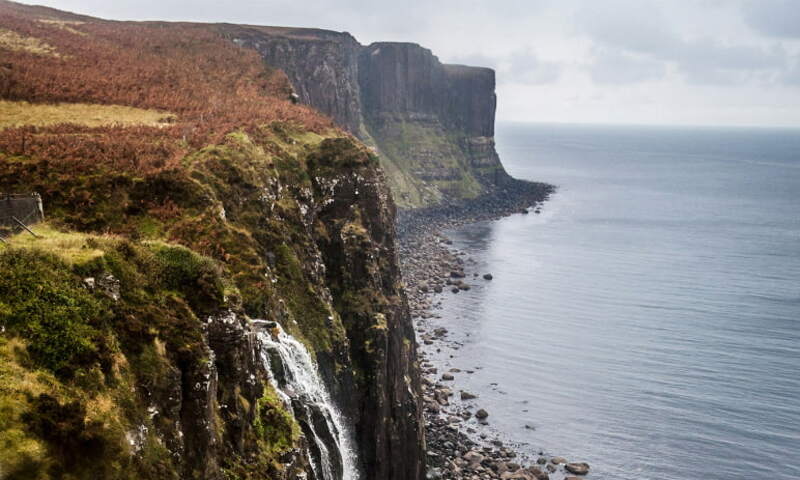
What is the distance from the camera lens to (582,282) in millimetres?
113812

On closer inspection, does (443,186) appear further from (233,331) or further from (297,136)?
(233,331)

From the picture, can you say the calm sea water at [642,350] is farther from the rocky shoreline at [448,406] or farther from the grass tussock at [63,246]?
the grass tussock at [63,246]

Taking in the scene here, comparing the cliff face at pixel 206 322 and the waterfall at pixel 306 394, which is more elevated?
the cliff face at pixel 206 322

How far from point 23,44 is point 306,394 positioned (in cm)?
5159

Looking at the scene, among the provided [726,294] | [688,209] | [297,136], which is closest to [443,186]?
[688,209]

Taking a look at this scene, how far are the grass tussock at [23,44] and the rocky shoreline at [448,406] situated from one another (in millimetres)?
52229

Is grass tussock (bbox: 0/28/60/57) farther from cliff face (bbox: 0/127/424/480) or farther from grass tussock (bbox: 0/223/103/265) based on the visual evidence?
grass tussock (bbox: 0/223/103/265)

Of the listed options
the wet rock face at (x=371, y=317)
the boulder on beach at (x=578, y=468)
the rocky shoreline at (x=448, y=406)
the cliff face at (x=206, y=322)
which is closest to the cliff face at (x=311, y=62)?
the rocky shoreline at (x=448, y=406)

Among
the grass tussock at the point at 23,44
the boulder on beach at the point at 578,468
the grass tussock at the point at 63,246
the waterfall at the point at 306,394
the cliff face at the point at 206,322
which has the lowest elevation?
the boulder on beach at the point at 578,468

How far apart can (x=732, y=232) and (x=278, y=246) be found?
147 metres

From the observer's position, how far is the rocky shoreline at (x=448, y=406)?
185 feet

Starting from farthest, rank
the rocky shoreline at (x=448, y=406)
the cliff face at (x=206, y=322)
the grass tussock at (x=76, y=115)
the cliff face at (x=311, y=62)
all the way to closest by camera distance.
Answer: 1. the cliff face at (x=311, y=62)
2. the rocky shoreline at (x=448, y=406)
3. the grass tussock at (x=76, y=115)
4. the cliff face at (x=206, y=322)

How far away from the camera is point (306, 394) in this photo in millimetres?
29688

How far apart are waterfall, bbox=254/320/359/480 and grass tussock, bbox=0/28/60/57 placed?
45064mm
